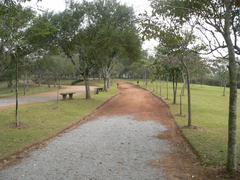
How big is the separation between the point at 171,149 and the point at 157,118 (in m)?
9.05

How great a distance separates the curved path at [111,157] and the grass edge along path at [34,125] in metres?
0.59

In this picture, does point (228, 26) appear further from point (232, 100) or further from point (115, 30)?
point (115, 30)

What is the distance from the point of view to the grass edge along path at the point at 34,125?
39.2 ft

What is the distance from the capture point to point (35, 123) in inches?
685

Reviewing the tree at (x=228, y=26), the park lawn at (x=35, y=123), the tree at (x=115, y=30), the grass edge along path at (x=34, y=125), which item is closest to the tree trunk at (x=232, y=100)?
the tree at (x=228, y=26)

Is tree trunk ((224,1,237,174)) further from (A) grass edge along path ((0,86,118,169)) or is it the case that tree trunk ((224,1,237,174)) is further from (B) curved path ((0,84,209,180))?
(A) grass edge along path ((0,86,118,169))

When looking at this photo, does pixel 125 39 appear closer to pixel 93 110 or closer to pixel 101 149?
pixel 93 110

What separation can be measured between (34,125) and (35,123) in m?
0.60

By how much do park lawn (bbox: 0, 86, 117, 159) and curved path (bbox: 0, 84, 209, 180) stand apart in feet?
2.55

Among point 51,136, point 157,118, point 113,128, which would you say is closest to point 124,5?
point 157,118

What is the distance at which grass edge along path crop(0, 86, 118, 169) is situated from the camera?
11.9 meters

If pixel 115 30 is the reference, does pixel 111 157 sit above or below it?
below

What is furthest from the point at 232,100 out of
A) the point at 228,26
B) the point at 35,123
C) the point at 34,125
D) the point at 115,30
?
the point at 115,30

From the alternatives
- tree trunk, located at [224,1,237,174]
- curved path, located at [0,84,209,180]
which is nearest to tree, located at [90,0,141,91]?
curved path, located at [0,84,209,180]
